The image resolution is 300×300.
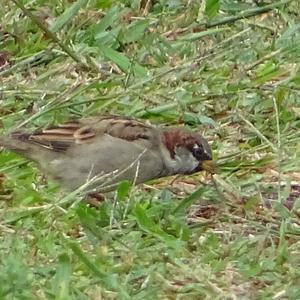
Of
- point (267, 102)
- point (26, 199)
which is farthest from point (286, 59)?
point (26, 199)

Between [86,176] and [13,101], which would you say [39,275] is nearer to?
[86,176]

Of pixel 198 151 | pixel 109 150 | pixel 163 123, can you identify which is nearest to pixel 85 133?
pixel 109 150

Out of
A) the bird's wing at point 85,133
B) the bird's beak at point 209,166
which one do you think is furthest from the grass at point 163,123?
the bird's wing at point 85,133

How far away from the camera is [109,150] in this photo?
5.91 meters

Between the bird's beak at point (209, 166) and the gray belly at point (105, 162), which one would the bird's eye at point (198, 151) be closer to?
the bird's beak at point (209, 166)

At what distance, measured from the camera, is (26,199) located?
18.2 ft

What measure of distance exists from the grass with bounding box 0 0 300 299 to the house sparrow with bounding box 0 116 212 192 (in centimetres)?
9

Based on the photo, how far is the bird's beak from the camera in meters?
6.06

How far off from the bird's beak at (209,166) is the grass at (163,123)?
0.04m

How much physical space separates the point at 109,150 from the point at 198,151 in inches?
14.5

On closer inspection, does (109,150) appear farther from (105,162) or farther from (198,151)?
(198,151)

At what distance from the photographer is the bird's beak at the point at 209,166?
19.9ft

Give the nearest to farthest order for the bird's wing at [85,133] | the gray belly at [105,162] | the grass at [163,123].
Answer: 1. the grass at [163,123]
2. the gray belly at [105,162]
3. the bird's wing at [85,133]

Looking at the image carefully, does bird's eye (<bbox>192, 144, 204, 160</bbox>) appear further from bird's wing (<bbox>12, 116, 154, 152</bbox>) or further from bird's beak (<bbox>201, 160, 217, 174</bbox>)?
bird's wing (<bbox>12, 116, 154, 152</bbox>)
